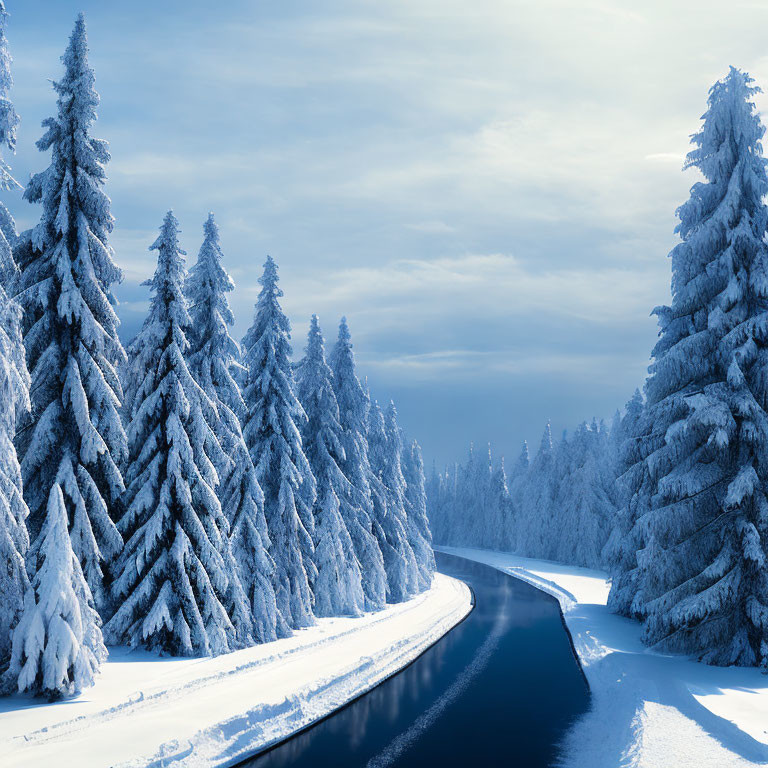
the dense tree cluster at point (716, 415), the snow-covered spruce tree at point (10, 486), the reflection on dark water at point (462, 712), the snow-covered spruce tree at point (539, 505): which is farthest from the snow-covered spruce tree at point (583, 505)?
the snow-covered spruce tree at point (10, 486)

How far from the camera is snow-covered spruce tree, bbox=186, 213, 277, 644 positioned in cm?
2744

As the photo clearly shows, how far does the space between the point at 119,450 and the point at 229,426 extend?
6252 mm

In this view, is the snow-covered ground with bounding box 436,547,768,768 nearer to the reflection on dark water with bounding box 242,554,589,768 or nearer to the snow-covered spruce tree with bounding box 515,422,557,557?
the reflection on dark water with bounding box 242,554,589,768

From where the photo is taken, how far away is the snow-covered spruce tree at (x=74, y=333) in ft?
67.8

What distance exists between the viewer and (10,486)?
646 inches

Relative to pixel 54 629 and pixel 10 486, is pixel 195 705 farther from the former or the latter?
pixel 10 486

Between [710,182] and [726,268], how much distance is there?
3.50 metres

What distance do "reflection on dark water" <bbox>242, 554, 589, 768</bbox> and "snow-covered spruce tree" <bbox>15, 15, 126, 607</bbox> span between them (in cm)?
889

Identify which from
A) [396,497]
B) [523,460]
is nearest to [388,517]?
[396,497]

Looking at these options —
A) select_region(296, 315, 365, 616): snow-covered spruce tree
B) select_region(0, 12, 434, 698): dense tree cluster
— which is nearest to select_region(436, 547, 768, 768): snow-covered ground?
select_region(0, 12, 434, 698): dense tree cluster

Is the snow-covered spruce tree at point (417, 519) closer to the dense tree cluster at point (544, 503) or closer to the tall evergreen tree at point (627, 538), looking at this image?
the dense tree cluster at point (544, 503)

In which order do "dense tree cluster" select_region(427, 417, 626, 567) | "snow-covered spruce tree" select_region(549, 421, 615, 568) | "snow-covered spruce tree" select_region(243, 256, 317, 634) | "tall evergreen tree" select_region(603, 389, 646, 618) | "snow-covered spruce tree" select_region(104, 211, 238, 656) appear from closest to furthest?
"snow-covered spruce tree" select_region(104, 211, 238, 656) < "tall evergreen tree" select_region(603, 389, 646, 618) < "snow-covered spruce tree" select_region(243, 256, 317, 634) < "snow-covered spruce tree" select_region(549, 421, 615, 568) < "dense tree cluster" select_region(427, 417, 626, 567)

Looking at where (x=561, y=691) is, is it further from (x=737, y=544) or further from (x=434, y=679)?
(x=737, y=544)

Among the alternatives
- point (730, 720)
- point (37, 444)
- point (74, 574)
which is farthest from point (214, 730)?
point (730, 720)
